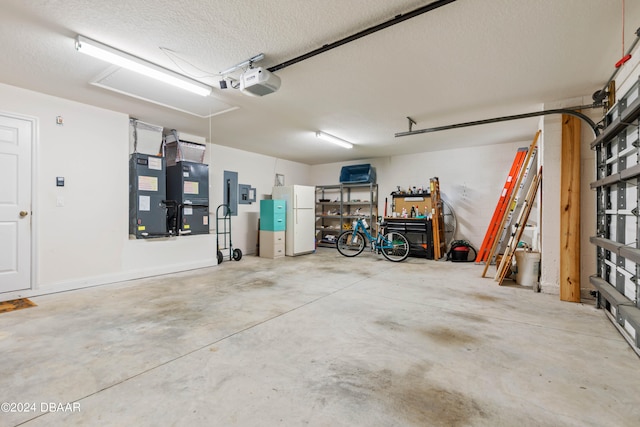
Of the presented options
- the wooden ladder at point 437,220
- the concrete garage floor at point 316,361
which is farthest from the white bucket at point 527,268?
the wooden ladder at point 437,220

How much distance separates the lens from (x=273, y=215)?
6.55 m

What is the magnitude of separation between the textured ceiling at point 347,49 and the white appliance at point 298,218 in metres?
2.76

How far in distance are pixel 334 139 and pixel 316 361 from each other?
4478 mm

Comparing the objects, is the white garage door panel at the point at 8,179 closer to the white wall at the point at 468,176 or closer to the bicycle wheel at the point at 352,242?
the bicycle wheel at the point at 352,242

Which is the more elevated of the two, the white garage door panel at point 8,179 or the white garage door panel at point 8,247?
the white garage door panel at point 8,179

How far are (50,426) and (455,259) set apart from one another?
6.24 m

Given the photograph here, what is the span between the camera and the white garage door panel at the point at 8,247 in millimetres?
3359

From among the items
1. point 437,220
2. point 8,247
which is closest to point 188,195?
point 8,247

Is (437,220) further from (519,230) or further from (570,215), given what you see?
(570,215)

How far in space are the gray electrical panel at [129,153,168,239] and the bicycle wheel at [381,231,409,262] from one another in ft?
14.2

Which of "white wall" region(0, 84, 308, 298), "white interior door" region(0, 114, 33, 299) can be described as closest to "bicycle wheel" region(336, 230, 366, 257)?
"white wall" region(0, 84, 308, 298)

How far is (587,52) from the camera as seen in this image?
260 centimetres

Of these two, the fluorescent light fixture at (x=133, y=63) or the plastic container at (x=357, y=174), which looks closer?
the fluorescent light fixture at (x=133, y=63)

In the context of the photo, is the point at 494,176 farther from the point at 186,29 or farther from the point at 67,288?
the point at 67,288
